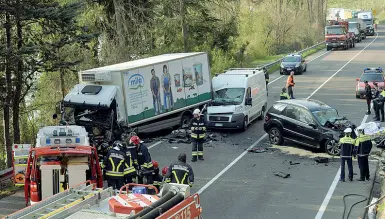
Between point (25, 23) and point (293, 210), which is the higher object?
point (25, 23)

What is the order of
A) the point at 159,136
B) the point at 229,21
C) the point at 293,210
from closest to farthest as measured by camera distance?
the point at 293,210
the point at 159,136
the point at 229,21

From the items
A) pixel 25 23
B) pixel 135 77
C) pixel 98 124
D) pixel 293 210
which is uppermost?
pixel 25 23

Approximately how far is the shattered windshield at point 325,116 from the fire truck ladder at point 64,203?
1082 cm

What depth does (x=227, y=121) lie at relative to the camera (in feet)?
69.9

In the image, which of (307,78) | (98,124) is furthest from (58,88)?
(307,78)

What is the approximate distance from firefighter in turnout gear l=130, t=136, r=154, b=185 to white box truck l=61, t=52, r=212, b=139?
563cm

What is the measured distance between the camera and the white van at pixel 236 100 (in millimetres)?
21344

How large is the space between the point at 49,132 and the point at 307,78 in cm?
2602

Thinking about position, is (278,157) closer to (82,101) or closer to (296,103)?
(296,103)

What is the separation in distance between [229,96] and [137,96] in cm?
434

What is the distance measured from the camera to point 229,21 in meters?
37.0

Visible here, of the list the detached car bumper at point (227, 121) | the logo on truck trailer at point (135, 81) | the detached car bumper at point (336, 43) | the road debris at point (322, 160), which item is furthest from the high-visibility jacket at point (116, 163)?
the detached car bumper at point (336, 43)

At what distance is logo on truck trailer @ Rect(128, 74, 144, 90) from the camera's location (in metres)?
19.2

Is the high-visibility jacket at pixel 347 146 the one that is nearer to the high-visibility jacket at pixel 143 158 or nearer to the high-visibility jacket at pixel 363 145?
the high-visibility jacket at pixel 363 145
